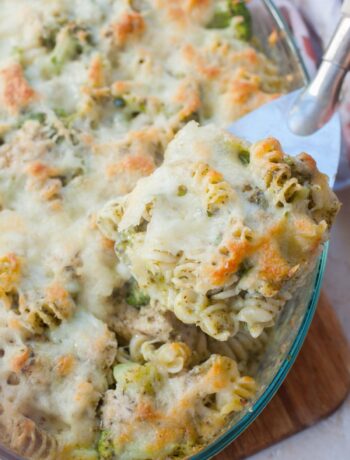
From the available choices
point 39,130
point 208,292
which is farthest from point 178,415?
point 39,130

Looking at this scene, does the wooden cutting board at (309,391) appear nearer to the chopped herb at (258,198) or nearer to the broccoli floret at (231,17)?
the chopped herb at (258,198)

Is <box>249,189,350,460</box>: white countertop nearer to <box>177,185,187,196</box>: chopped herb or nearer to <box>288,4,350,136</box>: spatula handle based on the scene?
<box>288,4,350,136</box>: spatula handle

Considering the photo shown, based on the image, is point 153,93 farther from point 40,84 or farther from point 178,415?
point 178,415

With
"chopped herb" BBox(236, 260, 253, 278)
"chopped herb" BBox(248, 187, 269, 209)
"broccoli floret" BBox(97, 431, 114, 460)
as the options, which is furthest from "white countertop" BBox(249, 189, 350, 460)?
"chopped herb" BBox(248, 187, 269, 209)

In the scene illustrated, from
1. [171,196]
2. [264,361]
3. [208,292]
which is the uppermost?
[171,196]

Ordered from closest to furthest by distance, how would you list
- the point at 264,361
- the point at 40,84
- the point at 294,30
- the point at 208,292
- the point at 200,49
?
the point at 208,292 → the point at 264,361 → the point at 40,84 → the point at 200,49 → the point at 294,30
